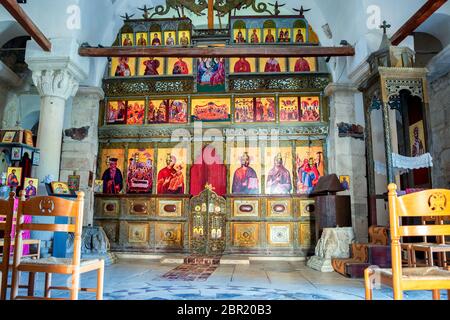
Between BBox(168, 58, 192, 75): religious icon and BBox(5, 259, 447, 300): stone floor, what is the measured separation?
5305 millimetres

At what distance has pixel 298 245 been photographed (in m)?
8.23

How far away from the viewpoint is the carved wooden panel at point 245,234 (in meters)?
8.30

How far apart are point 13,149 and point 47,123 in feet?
2.64

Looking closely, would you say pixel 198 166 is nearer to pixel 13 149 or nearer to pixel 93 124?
pixel 93 124

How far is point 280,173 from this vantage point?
28.4 feet

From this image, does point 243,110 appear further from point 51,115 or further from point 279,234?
point 51,115

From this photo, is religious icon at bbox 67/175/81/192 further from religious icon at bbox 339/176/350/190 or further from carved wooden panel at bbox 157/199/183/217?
religious icon at bbox 339/176/350/190

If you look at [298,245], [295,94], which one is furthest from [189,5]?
[298,245]

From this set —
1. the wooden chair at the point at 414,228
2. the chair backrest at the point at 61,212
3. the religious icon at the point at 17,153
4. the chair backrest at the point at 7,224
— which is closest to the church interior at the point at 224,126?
the religious icon at the point at 17,153

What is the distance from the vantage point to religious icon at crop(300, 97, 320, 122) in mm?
8828

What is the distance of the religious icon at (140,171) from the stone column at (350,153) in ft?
14.2

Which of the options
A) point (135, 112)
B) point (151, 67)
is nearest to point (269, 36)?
point (151, 67)

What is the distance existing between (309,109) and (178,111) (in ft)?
10.7

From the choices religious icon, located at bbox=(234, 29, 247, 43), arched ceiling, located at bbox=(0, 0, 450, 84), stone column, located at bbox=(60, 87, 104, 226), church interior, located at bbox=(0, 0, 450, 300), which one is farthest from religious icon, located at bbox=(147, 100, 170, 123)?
religious icon, located at bbox=(234, 29, 247, 43)
